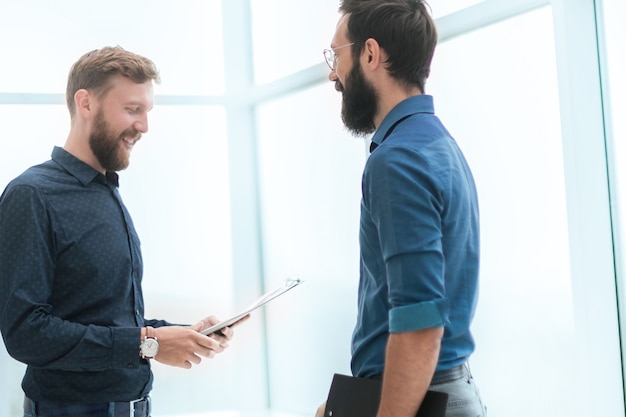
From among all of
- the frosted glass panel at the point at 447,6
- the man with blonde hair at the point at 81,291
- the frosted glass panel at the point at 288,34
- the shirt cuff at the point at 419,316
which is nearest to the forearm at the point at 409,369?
the shirt cuff at the point at 419,316

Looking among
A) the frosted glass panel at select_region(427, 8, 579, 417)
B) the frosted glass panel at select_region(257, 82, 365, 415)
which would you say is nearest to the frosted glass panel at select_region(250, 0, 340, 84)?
the frosted glass panel at select_region(257, 82, 365, 415)

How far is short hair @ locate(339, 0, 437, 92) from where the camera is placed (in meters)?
1.40

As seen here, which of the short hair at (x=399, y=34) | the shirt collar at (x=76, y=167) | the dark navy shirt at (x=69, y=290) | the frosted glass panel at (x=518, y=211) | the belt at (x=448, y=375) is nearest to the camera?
the belt at (x=448, y=375)

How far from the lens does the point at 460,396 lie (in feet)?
Result: 4.24

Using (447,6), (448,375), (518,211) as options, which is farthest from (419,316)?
(447,6)

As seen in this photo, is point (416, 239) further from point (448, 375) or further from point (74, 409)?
point (74, 409)

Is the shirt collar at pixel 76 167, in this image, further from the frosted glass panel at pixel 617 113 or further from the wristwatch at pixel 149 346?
the frosted glass panel at pixel 617 113

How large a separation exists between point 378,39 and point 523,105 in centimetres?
111

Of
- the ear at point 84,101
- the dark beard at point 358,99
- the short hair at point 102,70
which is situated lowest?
the dark beard at point 358,99

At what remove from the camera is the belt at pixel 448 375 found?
1275mm

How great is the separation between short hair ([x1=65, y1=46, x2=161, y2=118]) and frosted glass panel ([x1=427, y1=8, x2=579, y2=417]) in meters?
Result: 1.16

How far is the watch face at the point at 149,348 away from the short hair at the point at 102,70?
69cm

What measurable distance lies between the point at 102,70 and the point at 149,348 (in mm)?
765

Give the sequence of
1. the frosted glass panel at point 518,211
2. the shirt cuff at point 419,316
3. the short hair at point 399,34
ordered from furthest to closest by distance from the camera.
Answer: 1. the frosted glass panel at point 518,211
2. the short hair at point 399,34
3. the shirt cuff at point 419,316
